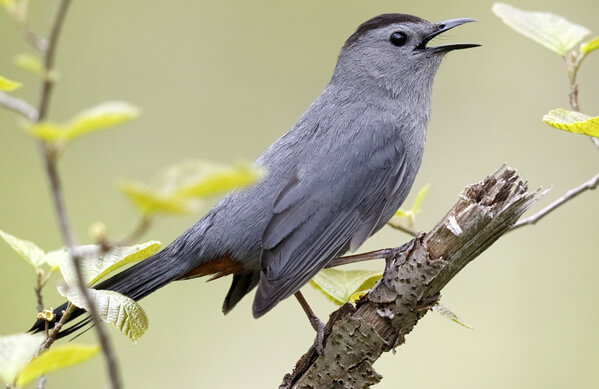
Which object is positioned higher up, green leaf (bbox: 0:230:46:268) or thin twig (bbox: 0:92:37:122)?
green leaf (bbox: 0:230:46:268)

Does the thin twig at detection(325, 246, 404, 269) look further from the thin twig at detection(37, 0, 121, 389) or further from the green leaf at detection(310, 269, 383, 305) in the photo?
the thin twig at detection(37, 0, 121, 389)

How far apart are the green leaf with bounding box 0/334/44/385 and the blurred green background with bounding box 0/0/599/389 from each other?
3417mm

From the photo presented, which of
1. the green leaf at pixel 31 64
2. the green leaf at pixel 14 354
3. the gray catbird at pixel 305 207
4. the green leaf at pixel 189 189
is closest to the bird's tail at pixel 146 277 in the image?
the gray catbird at pixel 305 207

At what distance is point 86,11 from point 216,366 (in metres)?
3.26

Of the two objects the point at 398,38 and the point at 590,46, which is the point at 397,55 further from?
the point at 590,46

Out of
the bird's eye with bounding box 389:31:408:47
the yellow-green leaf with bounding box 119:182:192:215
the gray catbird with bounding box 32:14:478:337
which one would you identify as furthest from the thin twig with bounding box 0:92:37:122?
the bird's eye with bounding box 389:31:408:47

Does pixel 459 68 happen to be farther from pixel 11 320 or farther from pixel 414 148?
pixel 11 320

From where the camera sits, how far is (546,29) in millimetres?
2250

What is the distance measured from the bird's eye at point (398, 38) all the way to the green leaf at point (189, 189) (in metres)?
2.40

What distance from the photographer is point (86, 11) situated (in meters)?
6.36

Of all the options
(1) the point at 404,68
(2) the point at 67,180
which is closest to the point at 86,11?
(2) the point at 67,180

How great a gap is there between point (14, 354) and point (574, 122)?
1.31 metres

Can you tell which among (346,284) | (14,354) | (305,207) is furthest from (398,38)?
(14,354)

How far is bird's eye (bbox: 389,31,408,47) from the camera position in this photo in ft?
10.6
